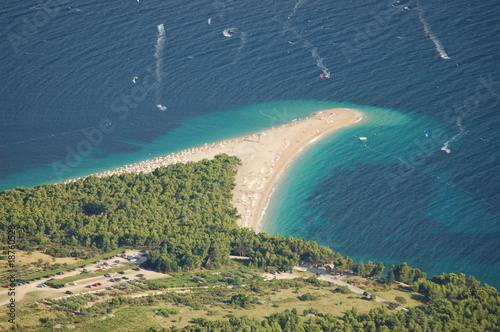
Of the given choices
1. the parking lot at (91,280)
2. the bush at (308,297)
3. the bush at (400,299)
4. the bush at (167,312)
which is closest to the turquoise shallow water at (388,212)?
the bush at (400,299)

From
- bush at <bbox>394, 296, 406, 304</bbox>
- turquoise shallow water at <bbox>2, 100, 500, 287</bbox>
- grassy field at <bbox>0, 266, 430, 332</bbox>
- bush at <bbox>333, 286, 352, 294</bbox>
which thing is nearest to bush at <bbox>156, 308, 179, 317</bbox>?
grassy field at <bbox>0, 266, 430, 332</bbox>

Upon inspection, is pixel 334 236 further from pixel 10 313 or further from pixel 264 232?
pixel 10 313

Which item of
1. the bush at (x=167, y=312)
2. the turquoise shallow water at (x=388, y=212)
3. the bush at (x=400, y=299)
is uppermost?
the turquoise shallow water at (x=388, y=212)

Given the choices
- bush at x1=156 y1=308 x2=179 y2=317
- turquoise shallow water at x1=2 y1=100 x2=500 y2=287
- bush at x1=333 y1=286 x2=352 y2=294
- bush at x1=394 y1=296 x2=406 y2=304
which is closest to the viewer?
bush at x1=156 y1=308 x2=179 y2=317

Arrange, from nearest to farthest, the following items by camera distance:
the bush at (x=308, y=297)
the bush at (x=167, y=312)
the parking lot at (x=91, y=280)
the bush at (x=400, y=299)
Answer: the bush at (x=167, y=312) → the parking lot at (x=91, y=280) → the bush at (x=308, y=297) → the bush at (x=400, y=299)

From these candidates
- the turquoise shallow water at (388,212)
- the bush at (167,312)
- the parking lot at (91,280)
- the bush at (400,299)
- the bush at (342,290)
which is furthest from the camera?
the turquoise shallow water at (388,212)

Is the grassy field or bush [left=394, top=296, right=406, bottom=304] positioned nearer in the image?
the grassy field

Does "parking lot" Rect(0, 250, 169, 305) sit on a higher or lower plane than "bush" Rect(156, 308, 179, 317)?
higher

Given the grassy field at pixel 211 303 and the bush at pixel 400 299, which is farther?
the bush at pixel 400 299

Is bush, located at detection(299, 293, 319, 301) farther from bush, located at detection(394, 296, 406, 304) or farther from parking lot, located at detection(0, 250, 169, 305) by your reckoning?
parking lot, located at detection(0, 250, 169, 305)

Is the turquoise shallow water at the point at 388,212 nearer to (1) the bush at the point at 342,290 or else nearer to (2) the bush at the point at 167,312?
(1) the bush at the point at 342,290

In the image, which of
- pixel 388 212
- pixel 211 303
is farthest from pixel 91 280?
pixel 388 212

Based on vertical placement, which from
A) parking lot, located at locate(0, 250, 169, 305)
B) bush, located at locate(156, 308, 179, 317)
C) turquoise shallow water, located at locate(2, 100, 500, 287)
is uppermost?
turquoise shallow water, located at locate(2, 100, 500, 287)
